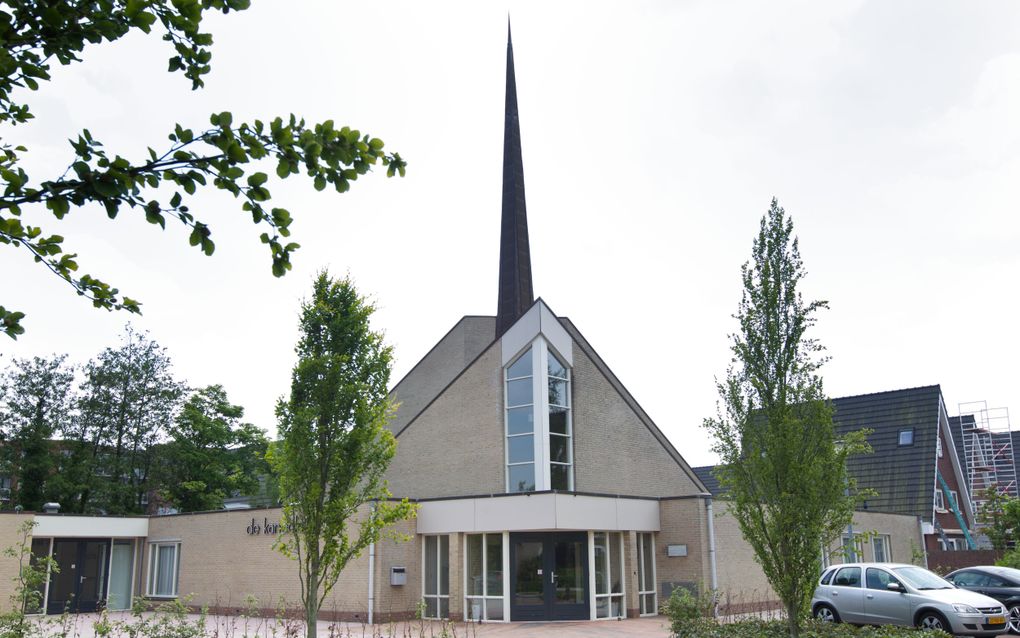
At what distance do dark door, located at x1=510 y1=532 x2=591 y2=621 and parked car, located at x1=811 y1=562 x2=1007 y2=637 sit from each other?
6.02 m

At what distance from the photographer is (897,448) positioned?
33.9 metres

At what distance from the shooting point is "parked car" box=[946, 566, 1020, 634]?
1631 centimetres

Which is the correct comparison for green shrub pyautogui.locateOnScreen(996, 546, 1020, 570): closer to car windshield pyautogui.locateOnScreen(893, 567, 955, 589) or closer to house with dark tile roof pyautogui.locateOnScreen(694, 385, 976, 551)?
house with dark tile roof pyautogui.locateOnScreen(694, 385, 976, 551)

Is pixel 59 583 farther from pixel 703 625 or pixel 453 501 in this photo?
pixel 703 625

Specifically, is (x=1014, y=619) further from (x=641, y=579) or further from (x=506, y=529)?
(x=506, y=529)

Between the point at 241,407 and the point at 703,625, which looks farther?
the point at 241,407

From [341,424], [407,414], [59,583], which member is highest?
[407,414]

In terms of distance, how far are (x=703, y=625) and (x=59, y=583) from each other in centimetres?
2218

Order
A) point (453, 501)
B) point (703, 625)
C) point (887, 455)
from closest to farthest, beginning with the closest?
point (703, 625), point (453, 501), point (887, 455)

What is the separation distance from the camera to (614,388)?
26.4 m

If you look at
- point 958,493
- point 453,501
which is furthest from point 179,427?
point 958,493

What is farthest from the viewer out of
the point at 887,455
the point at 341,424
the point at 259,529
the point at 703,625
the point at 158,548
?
Result: the point at 887,455

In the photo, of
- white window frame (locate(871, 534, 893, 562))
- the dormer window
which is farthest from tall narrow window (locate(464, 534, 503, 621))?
white window frame (locate(871, 534, 893, 562))

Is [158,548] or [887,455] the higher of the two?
[887,455]
